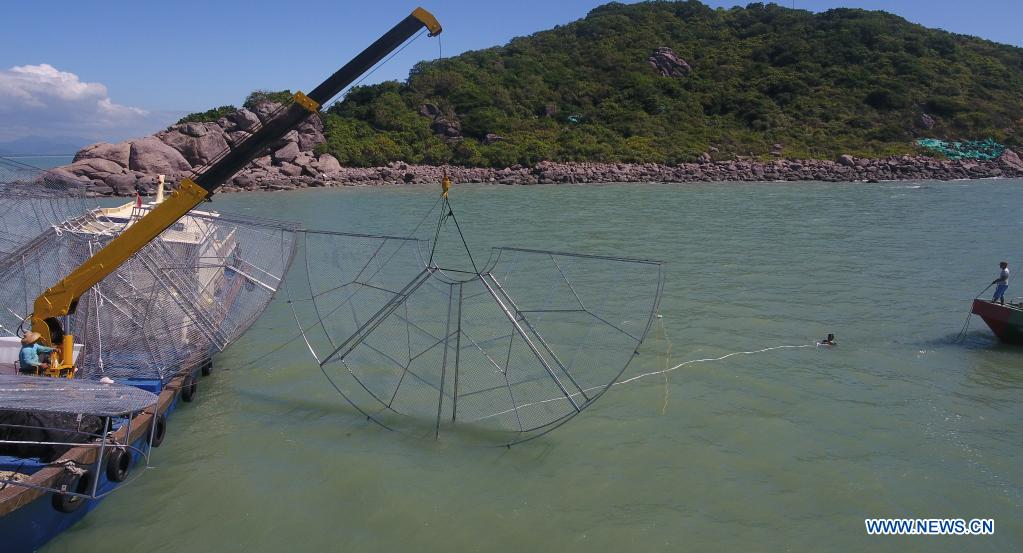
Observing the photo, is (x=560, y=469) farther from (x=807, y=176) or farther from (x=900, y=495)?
(x=807, y=176)

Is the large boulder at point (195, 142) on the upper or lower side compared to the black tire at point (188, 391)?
upper

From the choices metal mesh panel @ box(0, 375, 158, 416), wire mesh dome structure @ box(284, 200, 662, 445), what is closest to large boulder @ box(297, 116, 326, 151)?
wire mesh dome structure @ box(284, 200, 662, 445)

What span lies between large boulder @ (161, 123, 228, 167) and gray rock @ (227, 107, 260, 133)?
2.97 meters

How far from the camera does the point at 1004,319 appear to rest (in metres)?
12.8

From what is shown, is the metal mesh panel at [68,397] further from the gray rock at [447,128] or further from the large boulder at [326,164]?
the gray rock at [447,128]

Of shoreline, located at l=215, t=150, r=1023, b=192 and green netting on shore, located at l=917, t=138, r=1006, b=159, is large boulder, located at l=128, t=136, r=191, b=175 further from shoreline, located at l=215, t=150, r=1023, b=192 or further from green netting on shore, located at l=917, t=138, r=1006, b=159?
green netting on shore, located at l=917, t=138, r=1006, b=159

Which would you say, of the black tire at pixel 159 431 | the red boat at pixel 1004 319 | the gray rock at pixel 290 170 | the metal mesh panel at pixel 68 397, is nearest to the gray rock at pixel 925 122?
the gray rock at pixel 290 170

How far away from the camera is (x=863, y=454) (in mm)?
8758

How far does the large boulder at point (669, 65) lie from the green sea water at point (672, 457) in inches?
2643

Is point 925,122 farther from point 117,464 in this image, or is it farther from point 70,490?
point 70,490

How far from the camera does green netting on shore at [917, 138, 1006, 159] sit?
59.7 m

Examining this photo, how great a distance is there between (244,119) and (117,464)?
51.6 metres

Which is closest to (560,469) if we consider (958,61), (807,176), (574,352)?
(574,352)

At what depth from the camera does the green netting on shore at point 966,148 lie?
59650 millimetres
